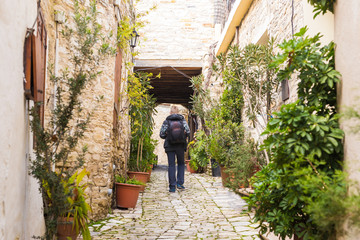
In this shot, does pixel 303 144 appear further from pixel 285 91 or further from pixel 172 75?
pixel 172 75

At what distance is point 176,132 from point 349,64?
16.2 feet

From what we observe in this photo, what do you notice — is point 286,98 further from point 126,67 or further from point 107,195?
point 126,67

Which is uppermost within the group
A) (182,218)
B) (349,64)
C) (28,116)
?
(349,64)

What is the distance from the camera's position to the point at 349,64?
242cm

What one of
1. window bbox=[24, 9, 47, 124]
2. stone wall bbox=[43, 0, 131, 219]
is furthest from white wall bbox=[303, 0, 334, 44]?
stone wall bbox=[43, 0, 131, 219]

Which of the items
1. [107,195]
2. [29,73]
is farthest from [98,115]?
[29,73]

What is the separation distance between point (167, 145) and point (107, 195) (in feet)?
7.57

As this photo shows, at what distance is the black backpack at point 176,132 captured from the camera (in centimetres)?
716

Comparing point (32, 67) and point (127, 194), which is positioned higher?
point (32, 67)

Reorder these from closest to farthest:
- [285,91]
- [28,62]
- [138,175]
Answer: [28,62], [285,91], [138,175]

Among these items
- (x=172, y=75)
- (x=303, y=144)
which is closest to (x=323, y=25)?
(x=303, y=144)

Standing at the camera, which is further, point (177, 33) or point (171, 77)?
point (171, 77)

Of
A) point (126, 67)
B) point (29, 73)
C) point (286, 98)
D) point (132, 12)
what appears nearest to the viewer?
point (29, 73)

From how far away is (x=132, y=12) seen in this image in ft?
24.9
